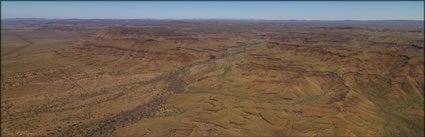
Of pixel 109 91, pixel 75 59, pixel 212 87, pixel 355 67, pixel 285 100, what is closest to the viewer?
pixel 285 100

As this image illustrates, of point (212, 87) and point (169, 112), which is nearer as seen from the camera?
point (169, 112)

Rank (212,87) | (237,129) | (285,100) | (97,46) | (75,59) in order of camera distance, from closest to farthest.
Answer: (237,129), (285,100), (212,87), (75,59), (97,46)

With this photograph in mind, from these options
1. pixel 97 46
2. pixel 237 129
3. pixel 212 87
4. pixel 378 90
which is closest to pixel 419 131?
pixel 378 90

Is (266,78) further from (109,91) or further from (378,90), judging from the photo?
(109,91)

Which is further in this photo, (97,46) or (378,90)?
(97,46)

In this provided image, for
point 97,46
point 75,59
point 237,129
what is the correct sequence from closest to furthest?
point 237,129
point 75,59
point 97,46

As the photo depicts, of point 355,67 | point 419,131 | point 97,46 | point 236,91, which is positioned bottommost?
point 419,131

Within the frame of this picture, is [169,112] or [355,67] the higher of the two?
[355,67]

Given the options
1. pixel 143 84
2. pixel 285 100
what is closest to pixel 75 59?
pixel 143 84

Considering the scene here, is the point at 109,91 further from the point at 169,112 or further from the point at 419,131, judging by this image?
the point at 419,131

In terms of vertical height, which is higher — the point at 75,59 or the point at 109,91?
the point at 75,59
